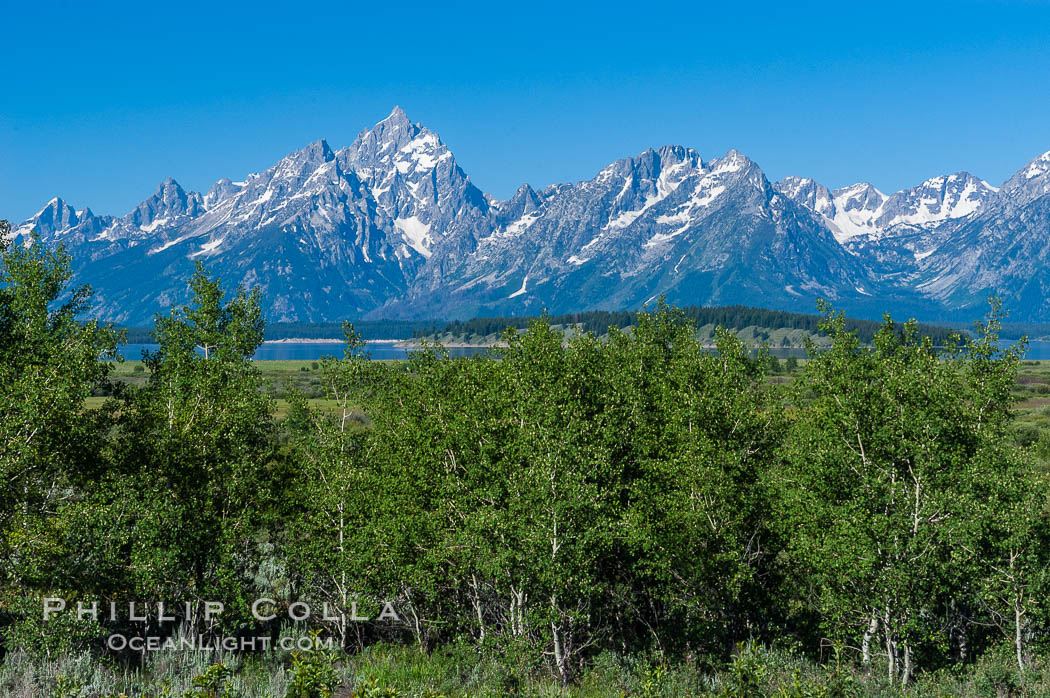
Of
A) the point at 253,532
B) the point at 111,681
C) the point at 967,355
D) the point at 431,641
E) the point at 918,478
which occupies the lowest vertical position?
the point at 431,641

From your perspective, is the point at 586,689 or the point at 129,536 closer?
the point at 129,536

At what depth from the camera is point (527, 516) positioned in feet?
80.2

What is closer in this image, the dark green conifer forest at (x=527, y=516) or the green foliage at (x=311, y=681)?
the green foliage at (x=311, y=681)

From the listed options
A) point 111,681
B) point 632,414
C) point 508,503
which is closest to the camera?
point 111,681

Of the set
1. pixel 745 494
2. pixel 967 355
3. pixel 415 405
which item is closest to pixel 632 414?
pixel 745 494

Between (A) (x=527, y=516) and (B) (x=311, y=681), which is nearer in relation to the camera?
(B) (x=311, y=681)

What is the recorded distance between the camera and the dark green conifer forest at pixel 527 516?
78.4ft

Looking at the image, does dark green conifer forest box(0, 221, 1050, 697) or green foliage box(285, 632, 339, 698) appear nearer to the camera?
green foliage box(285, 632, 339, 698)

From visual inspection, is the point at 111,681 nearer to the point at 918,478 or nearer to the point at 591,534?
the point at 591,534

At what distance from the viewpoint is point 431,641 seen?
32281 millimetres

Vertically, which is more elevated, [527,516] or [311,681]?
[527,516]

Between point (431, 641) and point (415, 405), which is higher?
point (415, 405)

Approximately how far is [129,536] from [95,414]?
7.88m

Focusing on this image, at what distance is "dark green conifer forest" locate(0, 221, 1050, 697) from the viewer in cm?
2391
